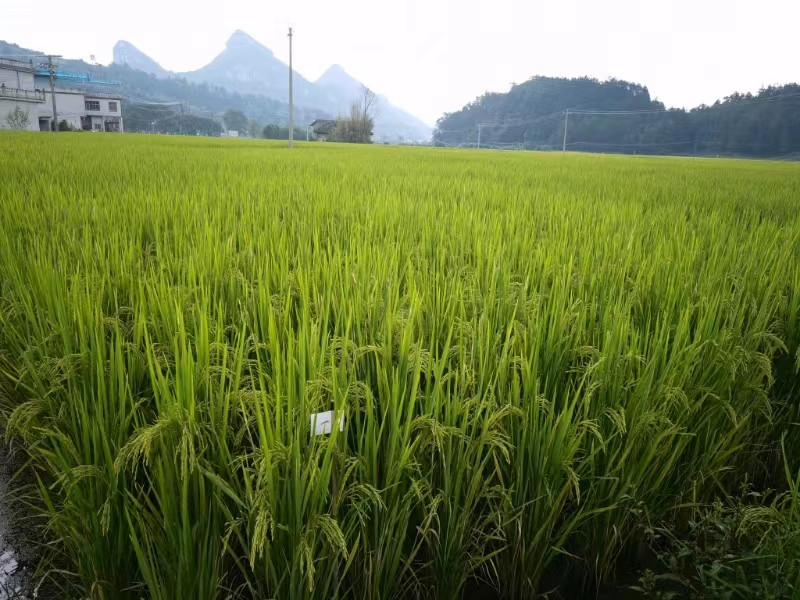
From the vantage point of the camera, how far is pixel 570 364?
1.46 metres

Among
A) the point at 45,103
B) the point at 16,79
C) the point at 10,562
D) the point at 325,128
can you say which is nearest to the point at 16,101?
the point at 16,79

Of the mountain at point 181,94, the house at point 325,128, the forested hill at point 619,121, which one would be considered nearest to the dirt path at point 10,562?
the house at point 325,128

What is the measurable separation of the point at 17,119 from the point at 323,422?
52385mm

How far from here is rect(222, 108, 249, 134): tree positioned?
92.0 meters

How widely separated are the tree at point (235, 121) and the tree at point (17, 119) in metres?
52.3

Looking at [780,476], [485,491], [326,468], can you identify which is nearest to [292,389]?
[326,468]

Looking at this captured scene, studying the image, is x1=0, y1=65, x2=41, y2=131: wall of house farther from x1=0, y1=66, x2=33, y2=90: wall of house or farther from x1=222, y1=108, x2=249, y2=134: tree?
x1=222, y1=108, x2=249, y2=134: tree

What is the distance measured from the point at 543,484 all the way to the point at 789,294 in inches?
64.8

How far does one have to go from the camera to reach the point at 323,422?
91 centimetres

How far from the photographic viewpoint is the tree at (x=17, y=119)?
41094 mm

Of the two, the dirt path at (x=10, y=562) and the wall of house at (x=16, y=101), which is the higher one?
the wall of house at (x=16, y=101)

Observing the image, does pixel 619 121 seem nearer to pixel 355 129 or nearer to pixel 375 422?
pixel 355 129

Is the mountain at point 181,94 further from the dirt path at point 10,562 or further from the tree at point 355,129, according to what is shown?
the dirt path at point 10,562

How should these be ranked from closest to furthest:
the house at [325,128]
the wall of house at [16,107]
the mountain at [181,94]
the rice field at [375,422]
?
the rice field at [375,422] < the wall of house at [16,107] < the house at [325,128] < the mountain at [181,94]
